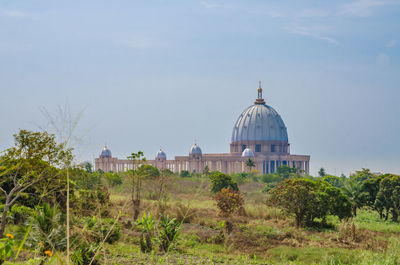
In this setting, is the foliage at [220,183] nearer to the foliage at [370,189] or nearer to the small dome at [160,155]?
the foliage at [370,189]

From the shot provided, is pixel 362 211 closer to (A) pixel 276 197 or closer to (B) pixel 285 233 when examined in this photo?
(A) pixel 276 197

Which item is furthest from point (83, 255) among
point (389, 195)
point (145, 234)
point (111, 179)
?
point (389, 195)

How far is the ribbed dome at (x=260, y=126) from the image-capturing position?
106 metres

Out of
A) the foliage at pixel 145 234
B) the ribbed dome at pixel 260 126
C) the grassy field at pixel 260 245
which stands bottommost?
the grassy field at pixel 260 245

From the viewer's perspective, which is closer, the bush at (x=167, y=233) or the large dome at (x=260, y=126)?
the bush at (x=167, y=233)

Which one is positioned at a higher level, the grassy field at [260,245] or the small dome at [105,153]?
the small dome at [105,153]

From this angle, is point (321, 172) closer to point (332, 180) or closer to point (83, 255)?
point (332, 180)

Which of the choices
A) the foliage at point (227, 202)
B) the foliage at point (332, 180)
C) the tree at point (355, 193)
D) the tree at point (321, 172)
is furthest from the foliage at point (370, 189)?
the tree at point (321, 172)

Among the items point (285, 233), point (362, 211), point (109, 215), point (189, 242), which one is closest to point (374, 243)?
point (285, 233)

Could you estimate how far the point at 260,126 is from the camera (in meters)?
106

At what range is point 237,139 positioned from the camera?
4299 inches

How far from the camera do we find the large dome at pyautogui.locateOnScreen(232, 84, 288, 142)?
10650cm

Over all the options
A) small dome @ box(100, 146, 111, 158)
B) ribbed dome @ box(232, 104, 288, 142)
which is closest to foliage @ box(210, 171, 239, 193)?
A: small dome @ box(100, 146, 111, 158)

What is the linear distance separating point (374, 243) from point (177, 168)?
86.0 metres
